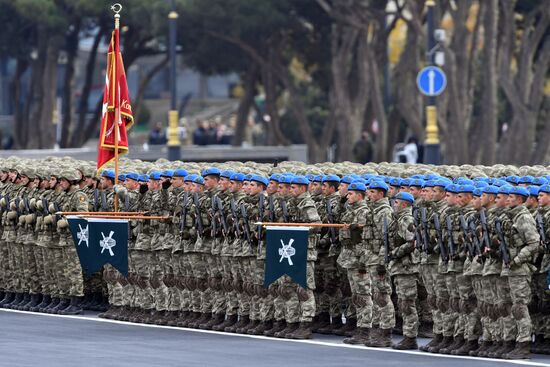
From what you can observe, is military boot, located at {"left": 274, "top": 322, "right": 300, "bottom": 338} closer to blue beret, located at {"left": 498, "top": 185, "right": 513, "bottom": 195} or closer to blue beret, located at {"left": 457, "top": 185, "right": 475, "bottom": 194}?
blue beret, located at {"left": 457, "top": 185, "right": 475, "bottom": 194}

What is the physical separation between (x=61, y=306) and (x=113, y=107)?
2.36 metres

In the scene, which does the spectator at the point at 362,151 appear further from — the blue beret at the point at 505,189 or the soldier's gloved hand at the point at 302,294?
the blue beret at the point at 505,189

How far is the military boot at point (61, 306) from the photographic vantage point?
21312mm

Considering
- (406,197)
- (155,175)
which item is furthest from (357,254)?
(155,175)

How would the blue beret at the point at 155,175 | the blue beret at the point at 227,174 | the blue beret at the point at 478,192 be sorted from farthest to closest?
the blue beret at the point at 155,175
the blue beret at the point at 227,174
the blue beret at the point at 478,192

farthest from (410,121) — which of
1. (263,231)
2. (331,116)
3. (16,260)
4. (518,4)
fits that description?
(263,231)

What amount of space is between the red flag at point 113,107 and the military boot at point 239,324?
113 inches

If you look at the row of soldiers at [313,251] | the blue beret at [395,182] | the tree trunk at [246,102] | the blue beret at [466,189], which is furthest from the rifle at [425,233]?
the tree trunk at [246,102]

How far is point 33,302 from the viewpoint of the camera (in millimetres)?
21938

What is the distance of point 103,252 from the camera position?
784 inches

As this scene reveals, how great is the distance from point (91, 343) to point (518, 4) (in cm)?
3090

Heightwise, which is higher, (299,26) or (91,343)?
(299,26)

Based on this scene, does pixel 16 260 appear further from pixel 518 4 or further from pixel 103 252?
pixel 518 4

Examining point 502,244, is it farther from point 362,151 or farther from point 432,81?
point 362,151
